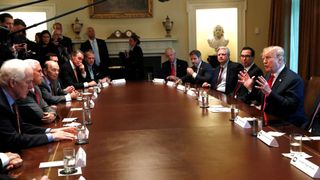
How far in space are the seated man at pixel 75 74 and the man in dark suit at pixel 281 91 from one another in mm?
2873

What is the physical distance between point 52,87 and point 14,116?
94.3 inches

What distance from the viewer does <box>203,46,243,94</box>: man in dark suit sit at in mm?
5449

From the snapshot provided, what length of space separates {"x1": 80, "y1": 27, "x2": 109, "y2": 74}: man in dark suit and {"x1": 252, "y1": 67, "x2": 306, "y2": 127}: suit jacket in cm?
534

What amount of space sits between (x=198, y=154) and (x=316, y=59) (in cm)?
541

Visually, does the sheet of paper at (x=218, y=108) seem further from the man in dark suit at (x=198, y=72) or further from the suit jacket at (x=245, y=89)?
the man in dark suit at (x=198, y=72)

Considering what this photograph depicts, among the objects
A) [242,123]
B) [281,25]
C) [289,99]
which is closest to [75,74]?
[289,99]

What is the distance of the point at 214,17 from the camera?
9656mm

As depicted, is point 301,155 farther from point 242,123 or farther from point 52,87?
point 52,87

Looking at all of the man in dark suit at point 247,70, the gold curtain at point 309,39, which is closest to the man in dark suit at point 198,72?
the man in dark suit at point 247,70

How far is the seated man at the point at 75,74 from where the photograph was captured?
6.00 metres

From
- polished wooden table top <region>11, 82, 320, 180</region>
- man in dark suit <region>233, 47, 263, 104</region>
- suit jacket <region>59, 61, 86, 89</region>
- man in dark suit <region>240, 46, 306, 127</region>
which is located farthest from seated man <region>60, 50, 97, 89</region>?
man in dark suit <region>240, 46, 306, 127</region>

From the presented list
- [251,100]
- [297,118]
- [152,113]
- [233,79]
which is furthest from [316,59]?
[152,113]

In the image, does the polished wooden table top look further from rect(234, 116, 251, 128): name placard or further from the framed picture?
the framed picture

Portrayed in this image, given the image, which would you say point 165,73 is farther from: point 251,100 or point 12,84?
point 12,84
